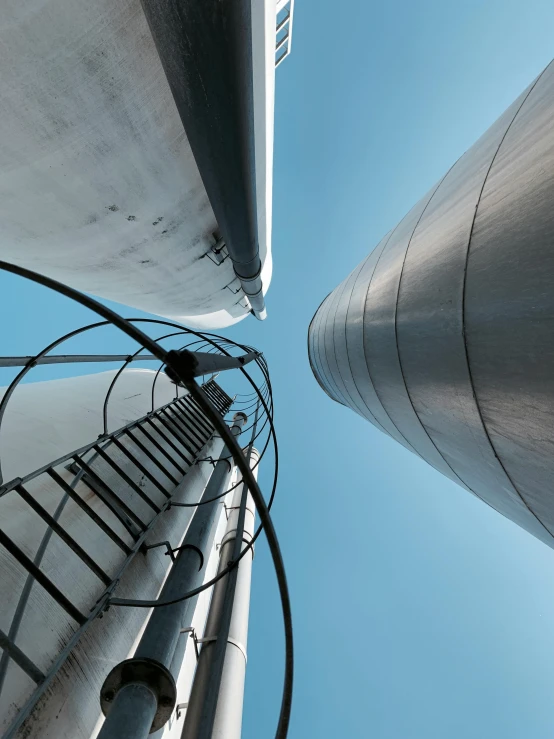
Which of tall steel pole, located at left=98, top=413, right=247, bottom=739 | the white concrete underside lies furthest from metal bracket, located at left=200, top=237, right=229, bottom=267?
tall steel pole, located at left=98, top=413, right=247, bottom=739

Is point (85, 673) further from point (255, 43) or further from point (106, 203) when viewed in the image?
point (255, 43)

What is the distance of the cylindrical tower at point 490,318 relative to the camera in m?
2.86

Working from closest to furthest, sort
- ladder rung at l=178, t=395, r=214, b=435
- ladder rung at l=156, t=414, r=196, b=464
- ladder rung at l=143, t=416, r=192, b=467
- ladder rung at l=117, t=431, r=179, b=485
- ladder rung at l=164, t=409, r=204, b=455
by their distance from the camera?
ladder rung at l=117, t=431, r=179, b=485
ladder rung at l=143, t=416, r=192, b=467
ladder rung at l=156, t=414, r=196, b=464
ladder rung at l=164, t=409, r=204, b=455
ladder rung at l=178, t=395, r=214, b=435

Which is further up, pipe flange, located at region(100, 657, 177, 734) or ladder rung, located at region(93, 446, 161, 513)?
ladder rung, located at region(93, 446, 161, 513)

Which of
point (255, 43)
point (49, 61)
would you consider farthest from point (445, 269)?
point (49, 61)

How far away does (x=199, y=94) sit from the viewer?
15.1 ft

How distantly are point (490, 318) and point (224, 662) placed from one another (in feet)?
18.6

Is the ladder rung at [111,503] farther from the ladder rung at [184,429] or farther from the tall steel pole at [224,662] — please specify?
the ladder rung at [184,429]

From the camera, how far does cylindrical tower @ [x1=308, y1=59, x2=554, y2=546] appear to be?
286 cm

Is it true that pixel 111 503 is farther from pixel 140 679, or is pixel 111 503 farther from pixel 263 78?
pixel 263 78

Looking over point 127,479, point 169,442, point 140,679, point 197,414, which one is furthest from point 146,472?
point 197,414

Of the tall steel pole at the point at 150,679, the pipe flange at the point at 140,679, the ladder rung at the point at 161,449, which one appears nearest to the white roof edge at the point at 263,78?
the ladder rung at the point at 161,449

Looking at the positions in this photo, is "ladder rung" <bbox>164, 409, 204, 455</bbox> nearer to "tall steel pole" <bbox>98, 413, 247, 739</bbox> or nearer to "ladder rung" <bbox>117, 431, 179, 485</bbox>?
"ladder rung" <bbox>117, 431, 179, 485</bbox>

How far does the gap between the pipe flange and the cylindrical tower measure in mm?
3904
